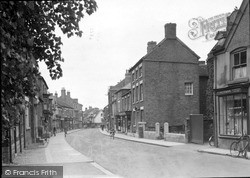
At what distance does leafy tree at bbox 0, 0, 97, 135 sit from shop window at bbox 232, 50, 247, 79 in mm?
14763

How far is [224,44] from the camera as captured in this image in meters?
20.4

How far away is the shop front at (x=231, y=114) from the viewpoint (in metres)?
18.4

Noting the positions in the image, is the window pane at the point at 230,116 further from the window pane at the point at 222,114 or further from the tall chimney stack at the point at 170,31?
the tall chimney stack at the point at 170,31

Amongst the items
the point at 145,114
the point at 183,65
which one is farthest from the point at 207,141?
the point at 183,65

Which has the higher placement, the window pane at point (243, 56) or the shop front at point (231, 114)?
the window pane at point (243, 56)

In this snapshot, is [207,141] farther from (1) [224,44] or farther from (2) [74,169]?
(2) [74,169]

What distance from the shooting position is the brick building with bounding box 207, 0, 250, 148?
1850 centimetres

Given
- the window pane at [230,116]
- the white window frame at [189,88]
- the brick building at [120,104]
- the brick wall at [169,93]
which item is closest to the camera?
the window pane at [230,116]

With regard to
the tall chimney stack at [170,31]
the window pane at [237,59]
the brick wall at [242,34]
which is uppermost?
the tall chimney stack at [170,31]

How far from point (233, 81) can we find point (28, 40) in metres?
16.0

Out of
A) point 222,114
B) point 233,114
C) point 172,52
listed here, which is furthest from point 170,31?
point 233,114

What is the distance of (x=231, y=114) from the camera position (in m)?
19.9

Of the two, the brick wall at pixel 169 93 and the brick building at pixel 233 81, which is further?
the brick wall at pixel 169 93

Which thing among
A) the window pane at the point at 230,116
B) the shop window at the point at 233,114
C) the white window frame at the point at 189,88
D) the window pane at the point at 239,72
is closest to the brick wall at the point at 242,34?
the window pane at the point at 239,72
